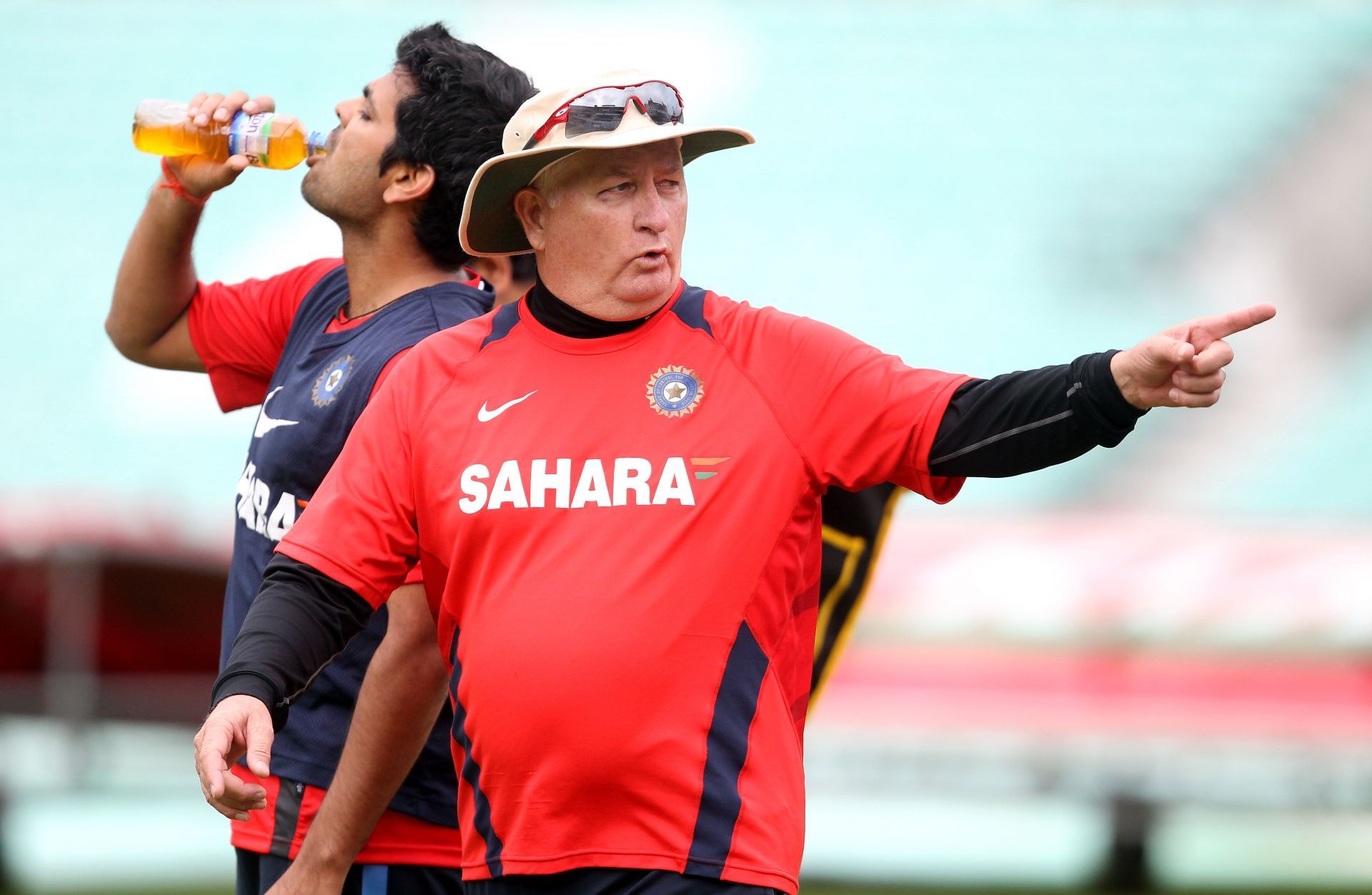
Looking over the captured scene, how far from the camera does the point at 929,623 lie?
9.20 meters

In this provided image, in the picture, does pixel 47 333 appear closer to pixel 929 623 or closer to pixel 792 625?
pixel 929 623

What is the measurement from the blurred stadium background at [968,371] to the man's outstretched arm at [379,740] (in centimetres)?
615

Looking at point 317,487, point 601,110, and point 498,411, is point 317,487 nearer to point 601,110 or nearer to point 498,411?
point 498,411

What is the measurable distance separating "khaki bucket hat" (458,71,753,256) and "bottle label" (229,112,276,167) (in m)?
0.75

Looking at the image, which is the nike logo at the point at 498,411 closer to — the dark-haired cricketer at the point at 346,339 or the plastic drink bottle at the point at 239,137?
the dark-haired cricketer at the point at 346,339

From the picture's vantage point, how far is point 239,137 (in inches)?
126

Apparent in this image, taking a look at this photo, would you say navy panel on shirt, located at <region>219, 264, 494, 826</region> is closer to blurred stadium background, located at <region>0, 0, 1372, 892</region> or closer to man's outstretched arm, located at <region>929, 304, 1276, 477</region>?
man's outstretched arm, located at <region>929, 304, 1276, 477</region>

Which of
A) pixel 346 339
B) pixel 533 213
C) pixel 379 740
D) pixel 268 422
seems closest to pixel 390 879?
pixel 379 740

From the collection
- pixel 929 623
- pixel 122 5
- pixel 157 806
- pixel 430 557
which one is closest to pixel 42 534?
pixel 157 806

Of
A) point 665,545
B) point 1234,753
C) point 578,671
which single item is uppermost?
point 665,545

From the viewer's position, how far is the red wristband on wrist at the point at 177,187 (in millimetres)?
3246

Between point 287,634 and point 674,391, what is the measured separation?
2.01ft

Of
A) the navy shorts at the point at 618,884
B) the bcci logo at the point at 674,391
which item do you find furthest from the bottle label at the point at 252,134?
the navy shorts at the point at 618,884

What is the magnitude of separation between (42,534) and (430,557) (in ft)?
24.3
